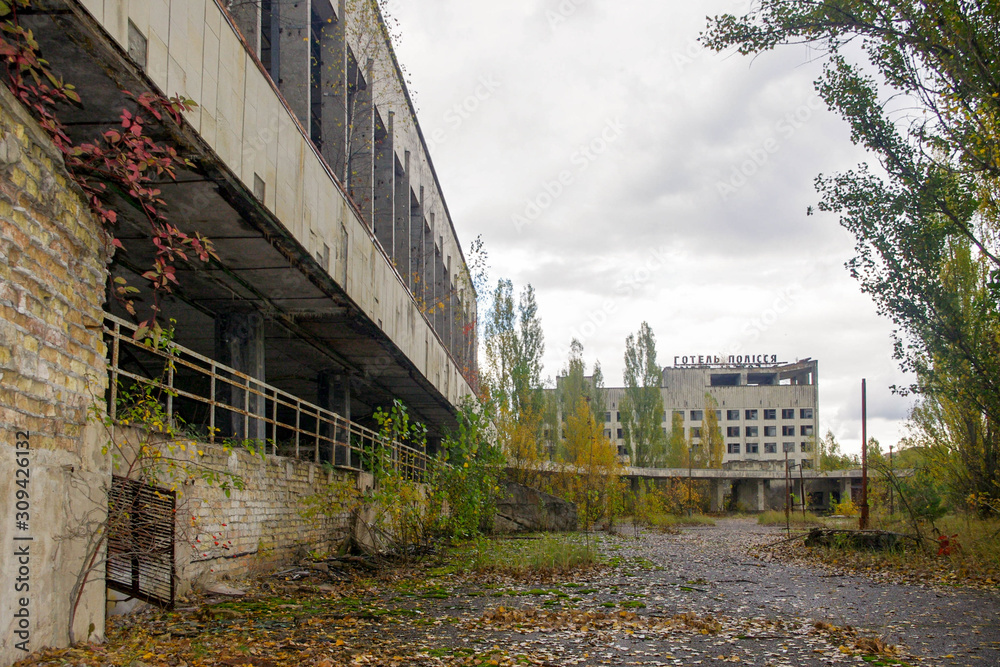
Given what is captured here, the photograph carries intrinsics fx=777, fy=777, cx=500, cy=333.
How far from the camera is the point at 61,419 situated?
593cm

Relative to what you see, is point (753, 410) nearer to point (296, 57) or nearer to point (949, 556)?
point (949, 556)

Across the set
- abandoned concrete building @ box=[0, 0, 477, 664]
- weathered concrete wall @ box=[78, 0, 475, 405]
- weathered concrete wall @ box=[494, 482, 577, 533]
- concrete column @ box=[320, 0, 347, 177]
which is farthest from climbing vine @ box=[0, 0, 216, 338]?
weathered concrete wall @ box=[494, 482, 577, 533]

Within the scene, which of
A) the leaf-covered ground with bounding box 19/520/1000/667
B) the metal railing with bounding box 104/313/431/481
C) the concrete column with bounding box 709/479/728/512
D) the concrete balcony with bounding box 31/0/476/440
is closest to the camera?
the leaf-covered ground with bounding box 19/520/1000/667

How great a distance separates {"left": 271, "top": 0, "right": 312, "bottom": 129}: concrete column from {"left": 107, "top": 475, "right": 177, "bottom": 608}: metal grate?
21.4ft

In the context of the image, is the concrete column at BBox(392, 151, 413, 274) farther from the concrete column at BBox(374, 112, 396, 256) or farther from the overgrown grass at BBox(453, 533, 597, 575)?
the overgrown grass at BBox(453, 533, 597, 575)

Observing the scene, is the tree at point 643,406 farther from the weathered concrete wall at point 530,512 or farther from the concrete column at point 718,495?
the weathered concrete wall at point 530,512

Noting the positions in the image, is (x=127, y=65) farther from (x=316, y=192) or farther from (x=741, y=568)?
(x=741, y=568)

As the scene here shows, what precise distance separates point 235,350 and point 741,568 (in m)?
10.6

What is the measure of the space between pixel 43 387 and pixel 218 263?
501cm

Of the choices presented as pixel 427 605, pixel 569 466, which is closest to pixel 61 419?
pixel 427 605

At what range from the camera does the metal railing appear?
7.91m

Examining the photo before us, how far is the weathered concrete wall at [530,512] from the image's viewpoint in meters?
27.0

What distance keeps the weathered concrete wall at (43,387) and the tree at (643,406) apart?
5302cm

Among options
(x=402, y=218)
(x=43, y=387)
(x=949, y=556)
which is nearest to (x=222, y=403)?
(x=43, y=387)
